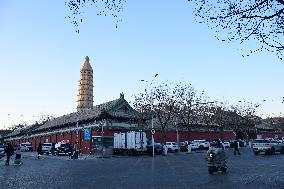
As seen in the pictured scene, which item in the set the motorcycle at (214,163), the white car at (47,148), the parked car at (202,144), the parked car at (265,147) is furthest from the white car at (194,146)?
the motorcycle at (214,163)

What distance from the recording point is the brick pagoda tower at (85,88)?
374 ft

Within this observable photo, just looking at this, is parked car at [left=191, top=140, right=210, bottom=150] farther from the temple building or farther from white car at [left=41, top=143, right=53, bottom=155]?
white car at [left=41, top=143, right=53, bottom=155]

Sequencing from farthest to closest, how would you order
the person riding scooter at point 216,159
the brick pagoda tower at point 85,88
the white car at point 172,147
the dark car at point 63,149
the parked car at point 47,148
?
1. the brick pagoda tower at point 85,88
2. the parked car at point 47,148
3. the white car at point 172,147
4. the dark car at point 63,149
5. the person riding scooter at point 216,159

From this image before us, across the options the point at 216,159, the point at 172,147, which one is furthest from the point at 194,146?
the point at 216,159

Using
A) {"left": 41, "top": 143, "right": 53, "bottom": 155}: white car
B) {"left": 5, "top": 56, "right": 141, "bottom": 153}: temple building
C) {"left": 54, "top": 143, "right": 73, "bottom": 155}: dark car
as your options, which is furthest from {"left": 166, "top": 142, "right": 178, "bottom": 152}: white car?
{"left": 41, "top": 143, "right": 53, "bottom": 155}: white car

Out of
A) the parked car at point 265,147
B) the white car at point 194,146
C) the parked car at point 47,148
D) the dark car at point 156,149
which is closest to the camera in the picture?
the parked car at point 265,147

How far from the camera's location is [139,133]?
146ft

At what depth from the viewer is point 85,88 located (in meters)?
116

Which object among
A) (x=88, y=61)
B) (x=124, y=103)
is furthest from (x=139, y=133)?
(x=88, y=61)

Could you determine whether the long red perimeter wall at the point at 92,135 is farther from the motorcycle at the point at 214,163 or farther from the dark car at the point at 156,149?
the motorcycle at the point at 214,163

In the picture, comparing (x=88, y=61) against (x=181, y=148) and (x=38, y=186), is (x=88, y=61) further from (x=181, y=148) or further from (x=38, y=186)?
(x=38, y=186)

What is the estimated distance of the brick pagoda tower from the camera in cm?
11400

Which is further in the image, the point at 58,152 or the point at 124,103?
the point at 124,103

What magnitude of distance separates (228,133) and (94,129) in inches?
1458
